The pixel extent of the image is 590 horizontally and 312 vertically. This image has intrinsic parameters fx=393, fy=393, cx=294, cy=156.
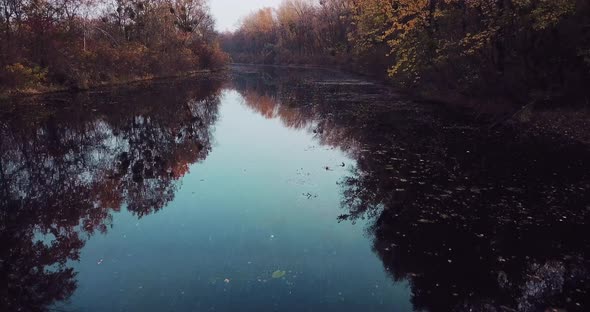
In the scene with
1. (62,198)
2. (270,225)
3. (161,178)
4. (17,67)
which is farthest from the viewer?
(17,67)

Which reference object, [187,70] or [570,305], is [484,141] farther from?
[187,70]

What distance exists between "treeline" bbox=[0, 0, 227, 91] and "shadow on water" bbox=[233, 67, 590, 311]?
26.7 metres

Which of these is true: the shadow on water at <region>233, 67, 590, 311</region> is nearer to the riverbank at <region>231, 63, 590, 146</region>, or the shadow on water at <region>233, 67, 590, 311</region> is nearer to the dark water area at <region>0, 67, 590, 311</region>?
the dark water area at <region>0, 67, 590, 311</region>

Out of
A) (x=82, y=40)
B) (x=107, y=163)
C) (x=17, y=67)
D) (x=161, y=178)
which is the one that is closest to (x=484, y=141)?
(x=161, y=178)

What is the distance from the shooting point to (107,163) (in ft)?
A: 46.1

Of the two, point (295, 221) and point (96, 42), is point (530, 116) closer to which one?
point (295, 221)

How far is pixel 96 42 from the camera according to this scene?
41938 millimetres

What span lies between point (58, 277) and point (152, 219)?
2792 mm

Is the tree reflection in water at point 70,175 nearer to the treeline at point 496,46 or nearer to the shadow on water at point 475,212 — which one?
the shadow on water at point 475,212

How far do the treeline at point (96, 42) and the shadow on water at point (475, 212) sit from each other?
26732mm

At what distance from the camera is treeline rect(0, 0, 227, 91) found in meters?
31.8

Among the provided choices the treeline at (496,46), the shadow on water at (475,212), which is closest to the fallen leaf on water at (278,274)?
the shadow on water at (475,212)

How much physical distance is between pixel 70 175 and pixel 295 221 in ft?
25.9

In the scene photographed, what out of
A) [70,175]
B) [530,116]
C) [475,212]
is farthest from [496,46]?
[70,175]
